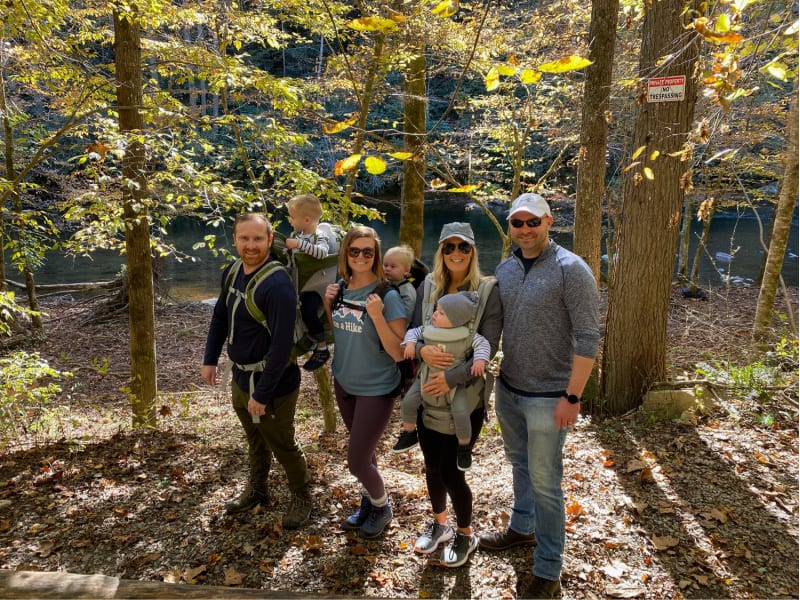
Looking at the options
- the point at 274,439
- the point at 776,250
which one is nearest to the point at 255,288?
the point at 274,439

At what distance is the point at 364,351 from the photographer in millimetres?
2908

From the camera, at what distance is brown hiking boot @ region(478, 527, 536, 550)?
2986mm

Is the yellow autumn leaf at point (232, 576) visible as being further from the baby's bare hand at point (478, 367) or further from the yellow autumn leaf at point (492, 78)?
the yellow autumn leaf at point (492, 78)

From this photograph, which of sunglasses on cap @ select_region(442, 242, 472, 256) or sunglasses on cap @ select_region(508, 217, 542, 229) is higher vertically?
sunglasses on cap @ select_region(508, 217, 542, 229)

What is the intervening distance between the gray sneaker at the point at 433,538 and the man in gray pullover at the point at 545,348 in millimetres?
548

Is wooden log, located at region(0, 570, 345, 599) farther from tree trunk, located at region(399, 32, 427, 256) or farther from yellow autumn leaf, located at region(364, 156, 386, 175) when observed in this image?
tree trunk, located at region(399, 32, 427, 256)

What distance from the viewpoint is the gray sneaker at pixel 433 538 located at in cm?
298

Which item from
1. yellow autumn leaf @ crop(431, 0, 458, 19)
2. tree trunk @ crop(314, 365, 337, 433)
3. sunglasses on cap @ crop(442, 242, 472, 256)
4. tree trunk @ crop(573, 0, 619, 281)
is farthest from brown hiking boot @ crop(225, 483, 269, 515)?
tree trunk @ crop(573, 0, 619, 281)

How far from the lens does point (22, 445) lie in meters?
4.78

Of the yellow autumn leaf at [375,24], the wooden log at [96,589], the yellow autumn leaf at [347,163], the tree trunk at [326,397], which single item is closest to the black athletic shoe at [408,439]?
the wooden log at [96,589]

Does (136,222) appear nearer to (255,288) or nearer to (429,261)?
(255,288)

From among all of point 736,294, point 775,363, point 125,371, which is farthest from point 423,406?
point 736,294

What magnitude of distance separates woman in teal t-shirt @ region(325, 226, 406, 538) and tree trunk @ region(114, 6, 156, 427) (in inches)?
111

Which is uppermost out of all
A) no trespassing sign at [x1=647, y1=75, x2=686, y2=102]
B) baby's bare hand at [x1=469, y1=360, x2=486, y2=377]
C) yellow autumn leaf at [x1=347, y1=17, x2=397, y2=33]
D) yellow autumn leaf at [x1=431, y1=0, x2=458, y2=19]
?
no trespassing sign at [x1=647, y1=75, x2=686, y2=102]
